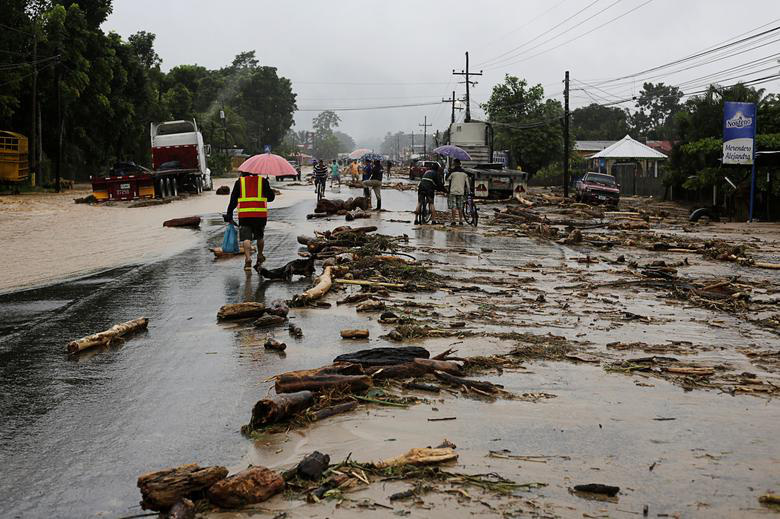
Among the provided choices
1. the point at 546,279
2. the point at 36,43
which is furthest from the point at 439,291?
the point at 36,43

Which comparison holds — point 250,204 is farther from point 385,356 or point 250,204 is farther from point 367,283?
point 385,356

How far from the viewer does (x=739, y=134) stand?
27594mm

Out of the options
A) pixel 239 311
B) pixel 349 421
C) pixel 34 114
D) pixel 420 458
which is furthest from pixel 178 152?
pixel 420 458

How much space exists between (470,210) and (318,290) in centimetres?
1481

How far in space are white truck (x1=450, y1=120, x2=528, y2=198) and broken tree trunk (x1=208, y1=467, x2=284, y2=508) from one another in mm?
34602

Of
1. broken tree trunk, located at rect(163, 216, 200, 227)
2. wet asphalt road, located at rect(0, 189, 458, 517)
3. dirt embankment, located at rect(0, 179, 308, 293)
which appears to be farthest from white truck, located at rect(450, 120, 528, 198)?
wet asphalt road, located at rect(0, 189, 458, 517)

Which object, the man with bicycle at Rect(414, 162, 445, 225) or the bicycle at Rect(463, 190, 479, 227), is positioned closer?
the man with bicycle at Rect(414, 162, 445, 225)

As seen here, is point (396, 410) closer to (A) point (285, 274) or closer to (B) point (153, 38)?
(A) point (285, 274)

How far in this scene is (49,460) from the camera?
16.5 feet

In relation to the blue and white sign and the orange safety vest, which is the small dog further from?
the blue and white sign

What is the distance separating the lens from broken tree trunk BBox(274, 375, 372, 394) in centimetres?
621

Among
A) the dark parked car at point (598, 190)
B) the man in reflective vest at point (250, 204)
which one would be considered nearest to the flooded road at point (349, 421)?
the man in reflective vest at point (250, 204)

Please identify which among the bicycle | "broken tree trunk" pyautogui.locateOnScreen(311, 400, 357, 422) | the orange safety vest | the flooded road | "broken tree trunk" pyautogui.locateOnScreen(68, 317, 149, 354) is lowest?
the flooded road

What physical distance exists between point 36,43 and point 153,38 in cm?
3293
